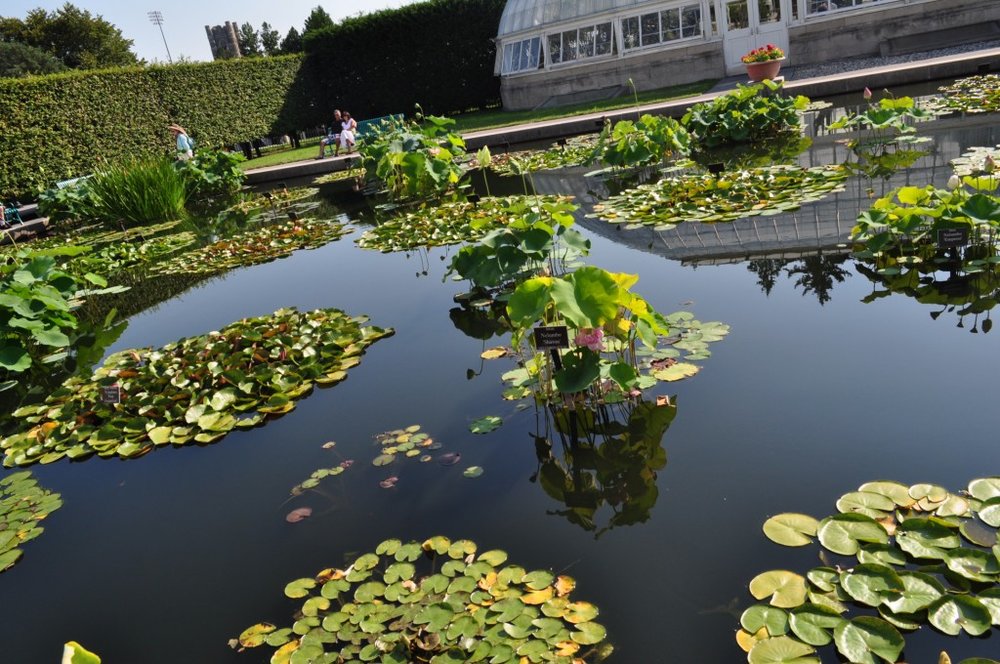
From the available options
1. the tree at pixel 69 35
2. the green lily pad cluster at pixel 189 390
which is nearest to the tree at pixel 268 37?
the tree at pixel 69 35

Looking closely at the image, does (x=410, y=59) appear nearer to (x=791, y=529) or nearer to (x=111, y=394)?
(x=111, y=394)

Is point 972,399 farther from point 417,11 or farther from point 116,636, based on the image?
point 417,11

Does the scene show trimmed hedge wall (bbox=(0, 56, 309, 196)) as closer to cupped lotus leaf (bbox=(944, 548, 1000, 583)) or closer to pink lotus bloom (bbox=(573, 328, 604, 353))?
pink lotus bloom (bbox=(573, 328, 604, 353))

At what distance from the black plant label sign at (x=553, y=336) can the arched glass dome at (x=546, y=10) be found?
51.8 feet

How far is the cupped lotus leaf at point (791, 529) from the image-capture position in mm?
2078

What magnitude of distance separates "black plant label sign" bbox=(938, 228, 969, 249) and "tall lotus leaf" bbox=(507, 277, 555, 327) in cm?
226

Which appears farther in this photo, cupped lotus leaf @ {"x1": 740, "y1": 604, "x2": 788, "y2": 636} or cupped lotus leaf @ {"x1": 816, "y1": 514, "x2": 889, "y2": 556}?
cupped lotus leaf @ {"x1": 816, "y1": 514, "x2": 889, "y2": 556}

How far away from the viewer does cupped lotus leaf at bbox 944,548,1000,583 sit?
71.6 inches

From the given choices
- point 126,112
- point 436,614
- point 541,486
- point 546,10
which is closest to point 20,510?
point 436,614

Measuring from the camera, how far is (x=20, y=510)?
3.01m

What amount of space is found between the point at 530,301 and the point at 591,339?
0.28m

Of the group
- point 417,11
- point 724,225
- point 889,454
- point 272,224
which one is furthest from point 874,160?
point 417,11

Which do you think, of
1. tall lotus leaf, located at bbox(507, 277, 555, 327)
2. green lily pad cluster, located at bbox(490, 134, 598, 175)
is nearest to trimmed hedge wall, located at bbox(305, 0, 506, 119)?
green lily pad cluster, located at bbox(490, 134, 598, 175)

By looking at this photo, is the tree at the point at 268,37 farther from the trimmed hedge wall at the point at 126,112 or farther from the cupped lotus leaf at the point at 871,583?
the cupped lotus leaf at the point at 871,583
